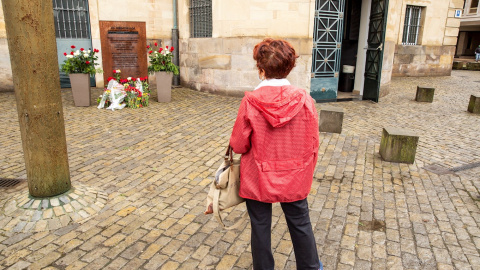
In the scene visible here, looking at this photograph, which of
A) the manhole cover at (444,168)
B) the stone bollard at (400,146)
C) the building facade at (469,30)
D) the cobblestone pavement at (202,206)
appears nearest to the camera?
the cobblestone pavement at (202,206)

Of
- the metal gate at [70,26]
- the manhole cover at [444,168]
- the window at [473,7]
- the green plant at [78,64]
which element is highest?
the window at [473,7]

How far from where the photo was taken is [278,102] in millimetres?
2355

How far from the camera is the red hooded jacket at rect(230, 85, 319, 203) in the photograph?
2.37m

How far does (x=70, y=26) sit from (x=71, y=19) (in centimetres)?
22

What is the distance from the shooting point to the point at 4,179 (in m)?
4.75

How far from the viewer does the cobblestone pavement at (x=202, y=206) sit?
3.23 m

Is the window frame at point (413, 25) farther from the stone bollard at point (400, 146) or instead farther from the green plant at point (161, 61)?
the stone bollard at point (400, 146)

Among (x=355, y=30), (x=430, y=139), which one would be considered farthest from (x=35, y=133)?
(x=355, y=30)

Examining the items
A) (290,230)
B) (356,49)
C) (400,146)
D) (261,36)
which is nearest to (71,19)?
(261,36)

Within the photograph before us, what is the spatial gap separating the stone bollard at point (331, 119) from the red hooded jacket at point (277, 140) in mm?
4983

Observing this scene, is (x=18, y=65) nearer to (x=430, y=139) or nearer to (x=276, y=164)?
(x=276, y=164)

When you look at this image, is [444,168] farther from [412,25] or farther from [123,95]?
[412,25]

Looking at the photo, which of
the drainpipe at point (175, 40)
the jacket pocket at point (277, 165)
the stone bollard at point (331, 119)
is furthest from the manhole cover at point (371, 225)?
the drainpipe at point (175, 40)

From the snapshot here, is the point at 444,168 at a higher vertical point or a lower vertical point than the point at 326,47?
lower
